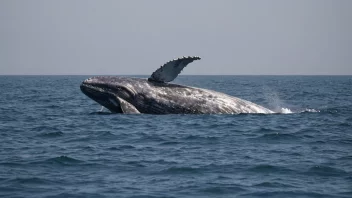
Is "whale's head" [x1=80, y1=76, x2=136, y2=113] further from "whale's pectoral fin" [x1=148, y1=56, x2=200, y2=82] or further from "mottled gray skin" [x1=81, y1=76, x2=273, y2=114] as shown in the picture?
"whale's pectoral fin" [x1=148, y1=56, x2=200, y2=82]

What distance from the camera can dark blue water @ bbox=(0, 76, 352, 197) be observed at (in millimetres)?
10039

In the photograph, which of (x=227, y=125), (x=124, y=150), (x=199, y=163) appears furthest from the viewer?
(x=227, y=125)

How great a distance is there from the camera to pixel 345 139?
15.1 meters

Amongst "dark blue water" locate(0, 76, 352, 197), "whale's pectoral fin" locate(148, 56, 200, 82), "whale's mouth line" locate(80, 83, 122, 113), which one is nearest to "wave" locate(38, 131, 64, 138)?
"dark blue water" locate(0, 76, 352, 197)

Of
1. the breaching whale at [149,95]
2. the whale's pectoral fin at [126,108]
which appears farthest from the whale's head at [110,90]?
the whale's pectoral fin at [126,108]

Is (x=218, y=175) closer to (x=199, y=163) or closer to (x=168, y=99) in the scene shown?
(x=199, y=163)

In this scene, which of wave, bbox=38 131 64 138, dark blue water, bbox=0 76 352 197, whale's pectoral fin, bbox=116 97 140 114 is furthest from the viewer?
whale's pectoral fin, bbox=116 97 140 114

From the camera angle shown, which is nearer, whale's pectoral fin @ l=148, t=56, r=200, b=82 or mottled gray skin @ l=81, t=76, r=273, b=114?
whale's pectoral fin @ l=148, t=56, r=200, b=82

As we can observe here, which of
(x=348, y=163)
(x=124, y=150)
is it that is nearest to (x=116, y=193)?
(x=124, y=150)

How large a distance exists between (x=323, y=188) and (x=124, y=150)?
5.05 metres

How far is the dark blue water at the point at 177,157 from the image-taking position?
10.0 meters

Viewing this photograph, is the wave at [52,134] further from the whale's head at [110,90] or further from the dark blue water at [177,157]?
the whale's head at [110,90]

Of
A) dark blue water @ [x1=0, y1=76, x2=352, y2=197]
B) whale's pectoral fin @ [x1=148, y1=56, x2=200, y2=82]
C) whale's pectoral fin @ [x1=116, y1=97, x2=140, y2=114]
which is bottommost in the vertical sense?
dark blue water @ [x1=0, y1=76, x2=352, y2=197]

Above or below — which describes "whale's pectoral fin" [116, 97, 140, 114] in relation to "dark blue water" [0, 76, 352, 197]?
above
